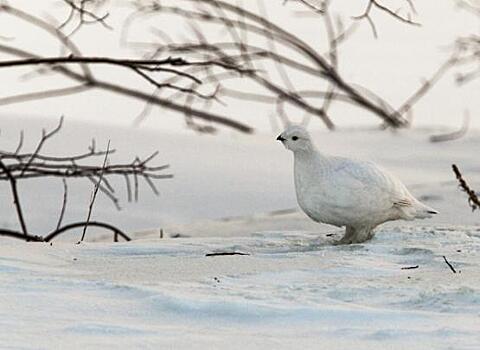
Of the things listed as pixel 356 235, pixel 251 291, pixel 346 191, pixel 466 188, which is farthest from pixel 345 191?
pixel 251 291

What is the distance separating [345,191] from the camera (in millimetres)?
4547

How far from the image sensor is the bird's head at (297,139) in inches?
185

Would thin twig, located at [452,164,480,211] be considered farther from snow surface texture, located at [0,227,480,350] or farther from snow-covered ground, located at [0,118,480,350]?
snow surface texture, located at [0,227,480,350]

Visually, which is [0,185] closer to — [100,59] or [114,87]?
[114,87]

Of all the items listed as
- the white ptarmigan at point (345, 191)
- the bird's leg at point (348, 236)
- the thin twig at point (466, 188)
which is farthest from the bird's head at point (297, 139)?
the thin twig at point (466, 188)

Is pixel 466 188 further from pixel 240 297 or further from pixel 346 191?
pixel 240 297

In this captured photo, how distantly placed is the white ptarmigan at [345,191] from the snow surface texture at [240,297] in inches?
4.4

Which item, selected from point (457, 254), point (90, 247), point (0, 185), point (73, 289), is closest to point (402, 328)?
point (73, 289)

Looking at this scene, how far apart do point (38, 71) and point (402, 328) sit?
3848 millimetres

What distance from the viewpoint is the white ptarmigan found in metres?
4.55

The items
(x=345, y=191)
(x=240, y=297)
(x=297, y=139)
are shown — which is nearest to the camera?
(x=240, y=297)

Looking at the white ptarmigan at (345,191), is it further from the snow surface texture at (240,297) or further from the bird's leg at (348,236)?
the snow surface texture at (240,297)

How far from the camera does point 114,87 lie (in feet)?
25.2

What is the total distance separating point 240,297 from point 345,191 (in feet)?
3.63
